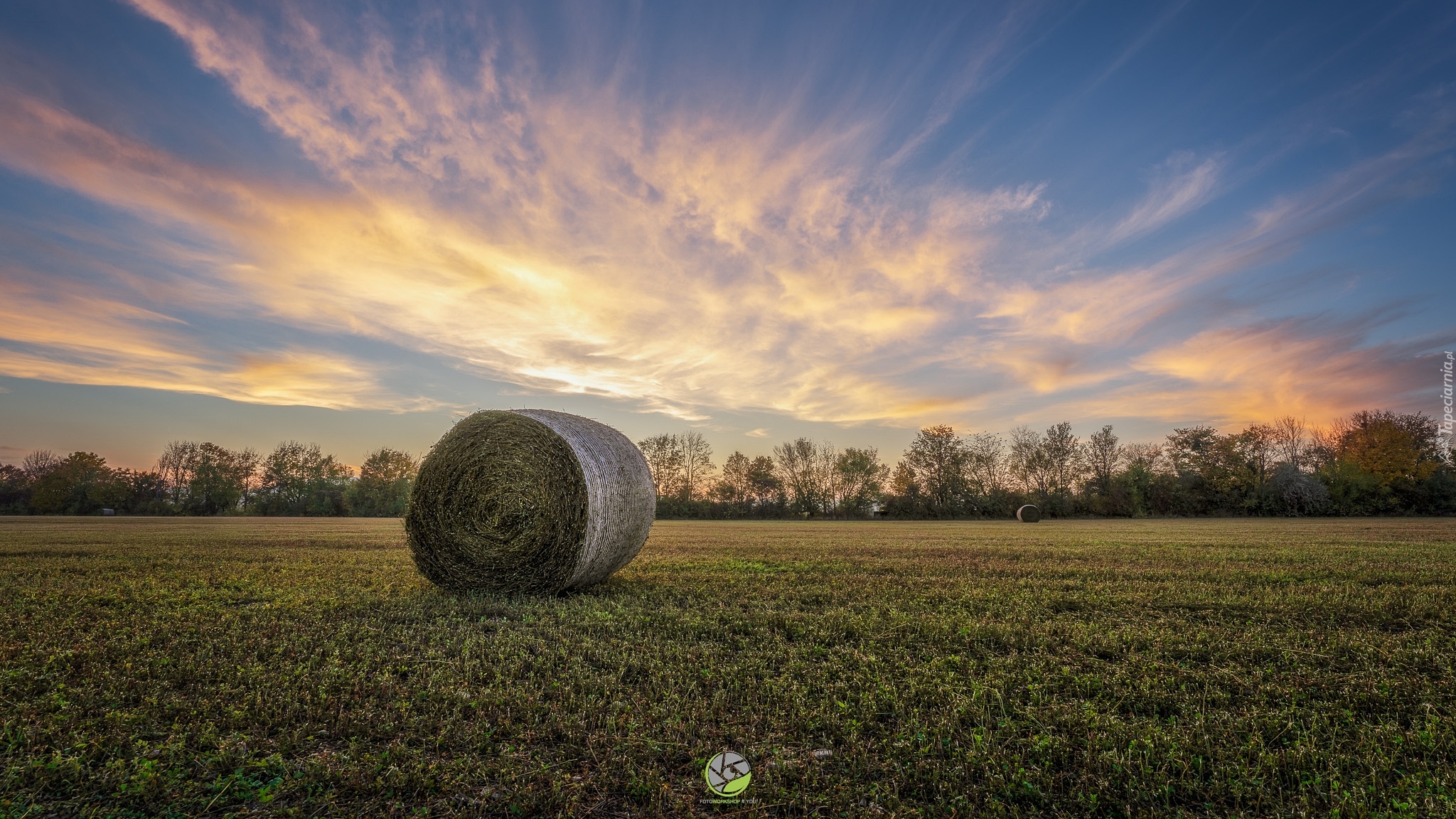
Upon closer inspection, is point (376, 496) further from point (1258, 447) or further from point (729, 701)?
point (1258, 447)

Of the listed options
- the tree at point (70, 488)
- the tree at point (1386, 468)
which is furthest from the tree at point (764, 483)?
the tree at point (70, 488)

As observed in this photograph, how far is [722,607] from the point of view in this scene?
6168mm

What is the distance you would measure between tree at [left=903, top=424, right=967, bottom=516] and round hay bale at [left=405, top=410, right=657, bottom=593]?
1707 inches

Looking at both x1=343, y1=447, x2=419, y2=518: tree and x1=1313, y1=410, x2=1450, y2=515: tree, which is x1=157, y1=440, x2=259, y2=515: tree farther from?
x1=1313, y1=410, x2=1450, y2=515: tree

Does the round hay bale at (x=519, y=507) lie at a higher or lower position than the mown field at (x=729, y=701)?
higher

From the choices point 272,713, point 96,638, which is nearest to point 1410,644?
point 272,713

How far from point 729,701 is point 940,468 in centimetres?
5015

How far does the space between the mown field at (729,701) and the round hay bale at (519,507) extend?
468 millimetres

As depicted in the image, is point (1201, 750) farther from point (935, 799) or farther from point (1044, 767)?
point (935, 799)

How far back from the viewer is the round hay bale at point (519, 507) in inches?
290

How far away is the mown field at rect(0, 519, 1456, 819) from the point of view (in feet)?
8.39

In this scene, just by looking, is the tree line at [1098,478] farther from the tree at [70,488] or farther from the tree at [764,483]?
the tree at [70,488]

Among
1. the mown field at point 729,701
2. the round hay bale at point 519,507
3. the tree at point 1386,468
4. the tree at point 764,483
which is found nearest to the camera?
the mown field at point 729,701

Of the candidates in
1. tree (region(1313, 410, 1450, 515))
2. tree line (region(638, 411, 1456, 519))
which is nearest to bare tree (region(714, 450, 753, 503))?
tree line (region(638, 411, 1456, 519))
